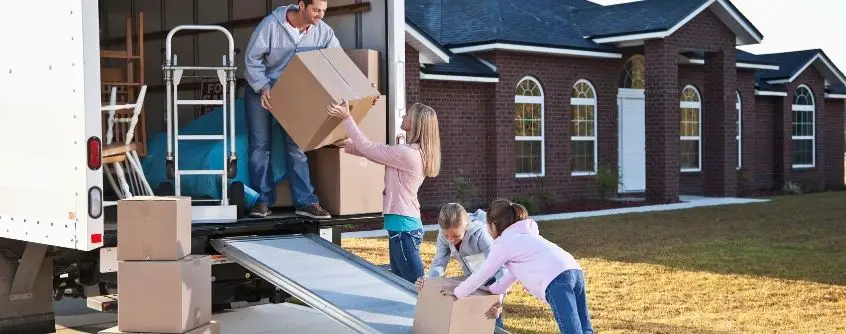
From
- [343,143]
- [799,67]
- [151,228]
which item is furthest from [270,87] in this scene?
[799,67]

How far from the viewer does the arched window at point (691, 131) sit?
2611 centimetres

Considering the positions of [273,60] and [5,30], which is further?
[273,60]

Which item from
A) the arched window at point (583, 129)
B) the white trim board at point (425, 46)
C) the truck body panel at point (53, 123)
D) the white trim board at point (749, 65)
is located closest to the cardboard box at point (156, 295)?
the truck body panel at point (53, 123)

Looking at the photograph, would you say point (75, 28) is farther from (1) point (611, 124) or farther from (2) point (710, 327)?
(1) point (611, 124)

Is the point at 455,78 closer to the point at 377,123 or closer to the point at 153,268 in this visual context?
the point at 377,123

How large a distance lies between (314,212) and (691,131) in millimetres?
20145

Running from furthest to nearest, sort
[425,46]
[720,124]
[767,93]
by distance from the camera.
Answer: [767,93], [720,124], [425,46]

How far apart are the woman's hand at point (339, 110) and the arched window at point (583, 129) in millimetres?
16672

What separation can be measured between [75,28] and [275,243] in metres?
1.93

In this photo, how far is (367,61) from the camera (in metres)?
7.73

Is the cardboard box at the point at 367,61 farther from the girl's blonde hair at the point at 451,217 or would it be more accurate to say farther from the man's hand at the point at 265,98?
the girl's blonde hair at the point at 451,217

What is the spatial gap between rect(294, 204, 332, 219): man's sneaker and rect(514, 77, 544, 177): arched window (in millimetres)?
14891

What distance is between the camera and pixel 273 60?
7617 mm

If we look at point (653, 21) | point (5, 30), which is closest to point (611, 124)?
point (653, 21)
